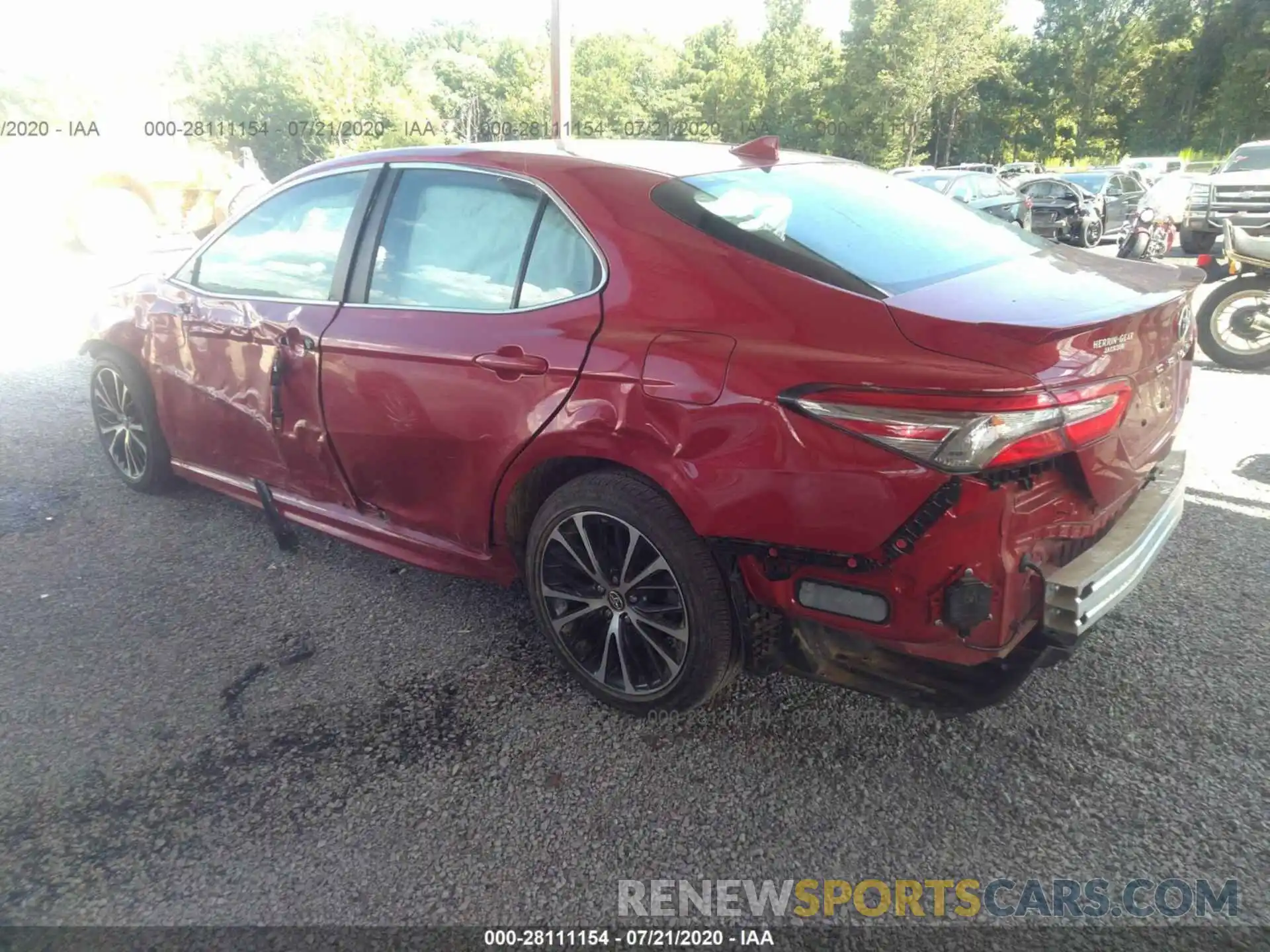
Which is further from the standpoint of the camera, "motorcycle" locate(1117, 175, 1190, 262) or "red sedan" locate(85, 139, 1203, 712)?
"motorcycle" locate(1117, 175, 1190, 262)

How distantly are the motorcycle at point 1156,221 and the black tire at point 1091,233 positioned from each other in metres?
1.42

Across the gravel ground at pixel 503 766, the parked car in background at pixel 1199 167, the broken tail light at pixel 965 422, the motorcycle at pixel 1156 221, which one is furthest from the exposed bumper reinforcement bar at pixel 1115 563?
the parked car in background at pixel 1199 167

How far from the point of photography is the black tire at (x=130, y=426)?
168 inches

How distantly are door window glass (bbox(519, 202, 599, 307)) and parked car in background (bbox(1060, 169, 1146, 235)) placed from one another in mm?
16326

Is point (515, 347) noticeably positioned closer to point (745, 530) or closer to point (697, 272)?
point (697, 272)

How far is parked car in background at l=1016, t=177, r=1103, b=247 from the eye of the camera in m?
15.4

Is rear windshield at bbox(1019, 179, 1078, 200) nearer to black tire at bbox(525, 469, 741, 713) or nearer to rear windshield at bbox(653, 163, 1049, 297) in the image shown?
rear windshield at bbox(653, 163, 1049, 297)

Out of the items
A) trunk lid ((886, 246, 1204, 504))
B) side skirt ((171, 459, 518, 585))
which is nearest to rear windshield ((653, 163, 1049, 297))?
trunk lid ((886, 246, 1204, 504))

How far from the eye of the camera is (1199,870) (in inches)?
82.2

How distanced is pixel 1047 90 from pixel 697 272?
57.5 m

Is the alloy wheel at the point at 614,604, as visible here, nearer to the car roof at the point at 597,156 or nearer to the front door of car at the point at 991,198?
the car roof at the point at 597,156

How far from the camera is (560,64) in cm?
1203

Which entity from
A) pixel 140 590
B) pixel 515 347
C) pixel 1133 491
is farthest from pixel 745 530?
pixel 140 590

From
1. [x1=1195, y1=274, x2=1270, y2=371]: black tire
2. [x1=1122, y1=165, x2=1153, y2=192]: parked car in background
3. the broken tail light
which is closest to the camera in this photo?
the broken tail light
